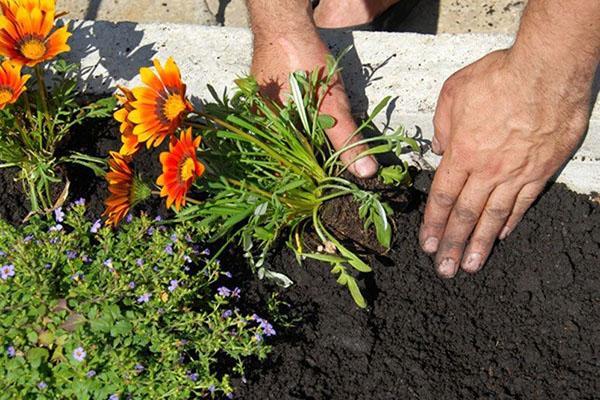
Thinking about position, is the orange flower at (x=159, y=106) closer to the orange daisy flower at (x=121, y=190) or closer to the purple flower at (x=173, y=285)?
the orange daisy flower at (x=121, y=190)

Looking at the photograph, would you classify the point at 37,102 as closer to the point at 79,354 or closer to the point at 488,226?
the point at 79,354

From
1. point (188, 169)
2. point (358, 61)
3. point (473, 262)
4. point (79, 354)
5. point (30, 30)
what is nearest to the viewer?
point (79, 354)

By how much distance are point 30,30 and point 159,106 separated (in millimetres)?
443

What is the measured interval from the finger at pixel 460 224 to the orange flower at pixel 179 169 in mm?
781

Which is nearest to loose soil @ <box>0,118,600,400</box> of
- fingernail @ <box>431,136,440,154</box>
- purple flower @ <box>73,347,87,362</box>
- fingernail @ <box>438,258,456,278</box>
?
fingernail @ <box>438,258,456,278</box>

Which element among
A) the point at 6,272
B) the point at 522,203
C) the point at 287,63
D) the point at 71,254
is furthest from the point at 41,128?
the point at 522,203

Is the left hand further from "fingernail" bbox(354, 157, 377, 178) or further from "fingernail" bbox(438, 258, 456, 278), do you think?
"fingernail" bbox(354, 157, 377, 178)

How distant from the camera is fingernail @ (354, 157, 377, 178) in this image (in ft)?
7.70

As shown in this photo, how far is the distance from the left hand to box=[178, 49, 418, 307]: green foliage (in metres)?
0.15

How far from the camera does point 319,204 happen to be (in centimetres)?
237

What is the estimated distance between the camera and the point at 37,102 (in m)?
2.37

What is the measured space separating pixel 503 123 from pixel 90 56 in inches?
48.4

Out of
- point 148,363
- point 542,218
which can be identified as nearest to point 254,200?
point 148,363

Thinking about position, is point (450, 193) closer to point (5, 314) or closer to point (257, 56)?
point (257, 56)
